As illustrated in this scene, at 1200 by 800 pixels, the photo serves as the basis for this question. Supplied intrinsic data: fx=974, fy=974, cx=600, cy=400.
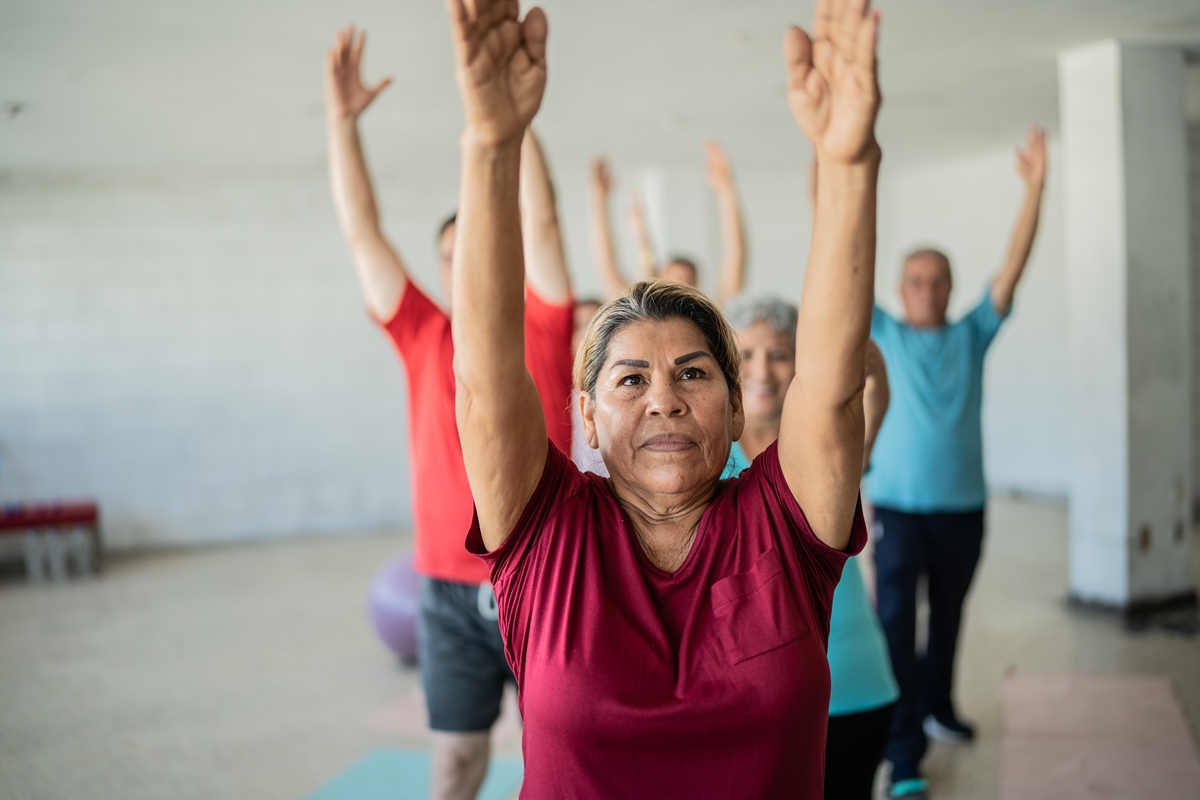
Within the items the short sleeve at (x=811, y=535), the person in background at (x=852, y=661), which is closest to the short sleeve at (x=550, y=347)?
the person in background at (x=852, y=661)

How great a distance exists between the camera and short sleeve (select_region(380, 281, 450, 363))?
251 cm

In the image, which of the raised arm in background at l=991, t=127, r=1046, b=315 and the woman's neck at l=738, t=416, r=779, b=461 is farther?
the raised arm in background at l=991, t=127, r=1046, b=315

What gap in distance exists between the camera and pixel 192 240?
7930mm

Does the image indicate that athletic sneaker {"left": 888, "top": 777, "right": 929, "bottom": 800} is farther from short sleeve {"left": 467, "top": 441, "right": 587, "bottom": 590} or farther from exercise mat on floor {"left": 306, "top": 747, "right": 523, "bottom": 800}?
short sleeve {"left": 467, "top": 441, "right": 587, "bottom": 590}

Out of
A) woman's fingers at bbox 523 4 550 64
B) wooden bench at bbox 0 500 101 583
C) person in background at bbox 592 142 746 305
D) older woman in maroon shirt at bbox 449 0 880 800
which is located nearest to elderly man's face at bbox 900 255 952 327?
person in background at bbox 592 142 746 305

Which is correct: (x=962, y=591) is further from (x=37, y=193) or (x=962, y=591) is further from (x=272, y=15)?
(x=37, y=193)

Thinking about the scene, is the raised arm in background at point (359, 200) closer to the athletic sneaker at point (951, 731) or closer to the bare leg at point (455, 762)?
the bare leg at point (455, 762)

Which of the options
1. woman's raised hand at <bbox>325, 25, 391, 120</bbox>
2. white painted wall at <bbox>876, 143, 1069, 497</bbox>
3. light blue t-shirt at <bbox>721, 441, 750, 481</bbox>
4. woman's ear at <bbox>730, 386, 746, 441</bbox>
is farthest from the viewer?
white painted wall at <bbox>876, 143, 1069, 497</bbox>

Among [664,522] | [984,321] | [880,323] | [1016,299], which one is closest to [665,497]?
[664,522]

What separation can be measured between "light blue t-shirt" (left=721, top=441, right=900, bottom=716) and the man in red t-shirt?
833mm

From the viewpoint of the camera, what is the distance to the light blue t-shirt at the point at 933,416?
3.48m

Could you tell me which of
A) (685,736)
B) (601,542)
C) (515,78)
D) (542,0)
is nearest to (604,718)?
(685,736)

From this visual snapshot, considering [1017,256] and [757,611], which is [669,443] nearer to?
[757,611]

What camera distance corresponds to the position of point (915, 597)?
3400 millimetres
